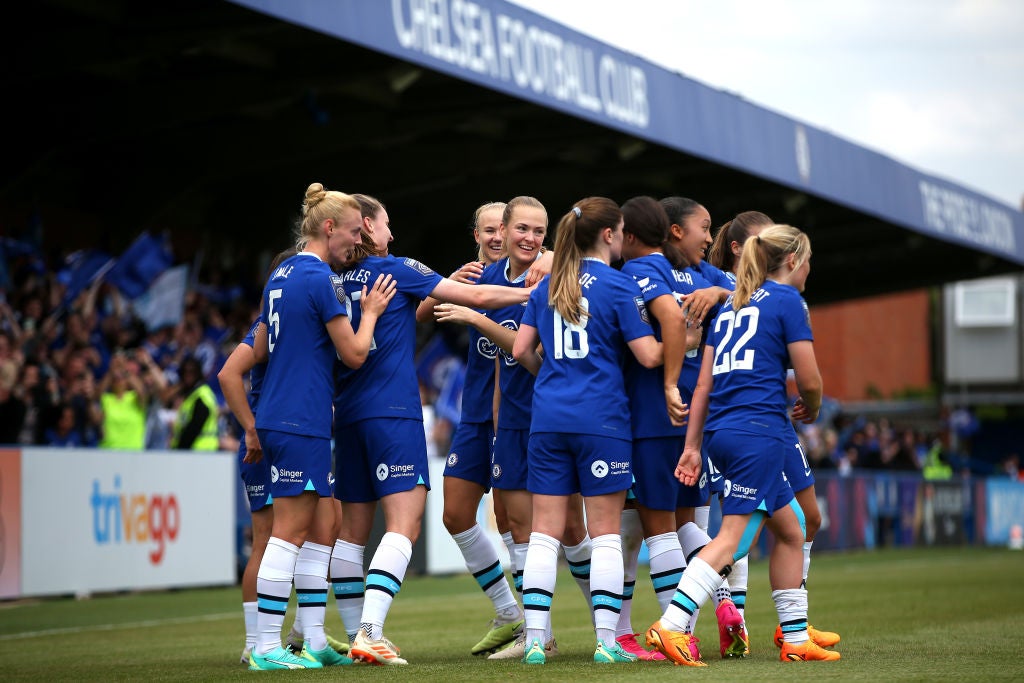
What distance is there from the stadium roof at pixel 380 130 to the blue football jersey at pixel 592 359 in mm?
6372

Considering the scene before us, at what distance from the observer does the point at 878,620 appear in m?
9.42

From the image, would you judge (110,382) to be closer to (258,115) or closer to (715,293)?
(258,115)

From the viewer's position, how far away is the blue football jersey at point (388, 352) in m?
6.77

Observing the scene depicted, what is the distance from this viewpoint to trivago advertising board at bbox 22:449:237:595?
12.6 metres

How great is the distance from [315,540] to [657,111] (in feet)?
39.7

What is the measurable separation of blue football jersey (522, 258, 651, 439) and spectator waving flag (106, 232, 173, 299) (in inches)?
477

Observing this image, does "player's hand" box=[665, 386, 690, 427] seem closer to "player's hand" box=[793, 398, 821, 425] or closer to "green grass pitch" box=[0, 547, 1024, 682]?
"player's hand" box=[793, 398, 821, 425]

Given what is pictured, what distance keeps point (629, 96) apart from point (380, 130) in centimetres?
309

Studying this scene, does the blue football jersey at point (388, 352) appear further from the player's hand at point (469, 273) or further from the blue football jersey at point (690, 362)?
the blue football jersey at point (690, 362)

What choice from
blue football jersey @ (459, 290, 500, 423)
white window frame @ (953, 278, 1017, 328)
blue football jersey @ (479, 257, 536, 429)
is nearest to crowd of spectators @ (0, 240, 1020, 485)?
blue football jersey @ (459, 290, 500, 423)

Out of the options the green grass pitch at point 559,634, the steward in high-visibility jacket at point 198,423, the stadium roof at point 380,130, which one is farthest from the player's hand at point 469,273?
the steward in high-visibility jacket at point 198,423

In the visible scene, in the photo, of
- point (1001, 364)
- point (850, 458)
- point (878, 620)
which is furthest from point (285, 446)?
point (1001, 364)

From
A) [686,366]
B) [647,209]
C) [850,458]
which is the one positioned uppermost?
[647,209]

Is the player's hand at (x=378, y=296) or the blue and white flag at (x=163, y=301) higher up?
the blue and white flag at (x=163, y=301)
